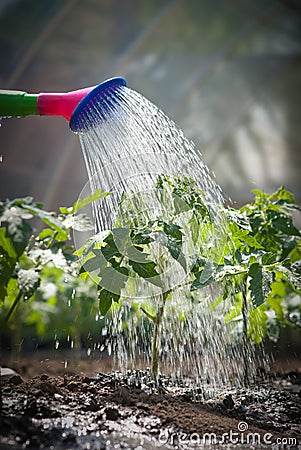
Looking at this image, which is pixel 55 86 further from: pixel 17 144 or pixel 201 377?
pixel 201 377

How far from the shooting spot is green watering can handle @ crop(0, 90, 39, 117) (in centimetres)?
136

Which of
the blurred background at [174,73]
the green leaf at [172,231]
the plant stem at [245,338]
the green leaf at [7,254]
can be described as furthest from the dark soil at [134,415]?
the blurred background at [174,73]

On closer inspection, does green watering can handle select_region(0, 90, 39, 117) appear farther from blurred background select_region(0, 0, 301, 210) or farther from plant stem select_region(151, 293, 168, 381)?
blurred background select_region(0, 0, 301, 210)

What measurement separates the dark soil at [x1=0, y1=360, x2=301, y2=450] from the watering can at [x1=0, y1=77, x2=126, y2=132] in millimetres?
629

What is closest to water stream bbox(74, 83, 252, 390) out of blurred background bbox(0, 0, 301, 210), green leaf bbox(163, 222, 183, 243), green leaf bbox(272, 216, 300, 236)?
green leaf bbox(163, 222, 183, 243)

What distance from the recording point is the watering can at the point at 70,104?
137cm

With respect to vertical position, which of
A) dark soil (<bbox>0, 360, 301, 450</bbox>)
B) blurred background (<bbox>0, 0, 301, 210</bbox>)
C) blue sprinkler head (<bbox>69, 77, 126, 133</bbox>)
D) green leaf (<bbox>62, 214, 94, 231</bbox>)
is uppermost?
blurred background (<bbox>0, 0, 301, 210</bbox>)

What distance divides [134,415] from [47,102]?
2.44 feet

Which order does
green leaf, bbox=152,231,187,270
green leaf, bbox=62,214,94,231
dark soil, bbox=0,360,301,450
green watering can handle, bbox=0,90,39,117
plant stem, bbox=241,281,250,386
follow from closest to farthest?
dark soil, bbox=0,360,301,450 < green leaf, bbox=152,231,187,270 < green watering can handle, bbox=0,90,39,117 < green leaf, bbox=62,214,94,231 < plant stem, bbox=241,281,250,386

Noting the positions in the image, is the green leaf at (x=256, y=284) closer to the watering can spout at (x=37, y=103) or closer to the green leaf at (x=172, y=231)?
the green leaf at (x=172, y=231)

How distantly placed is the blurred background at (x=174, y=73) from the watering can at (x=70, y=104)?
1.65 m

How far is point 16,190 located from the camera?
11.2 ft

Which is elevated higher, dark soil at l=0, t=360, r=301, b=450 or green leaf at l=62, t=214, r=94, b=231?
green leaf at l=62, t=214, r=94, b=231

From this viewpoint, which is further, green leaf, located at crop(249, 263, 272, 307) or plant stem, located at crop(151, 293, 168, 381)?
plant stem, located at crop(151, 293, 168, 381)
